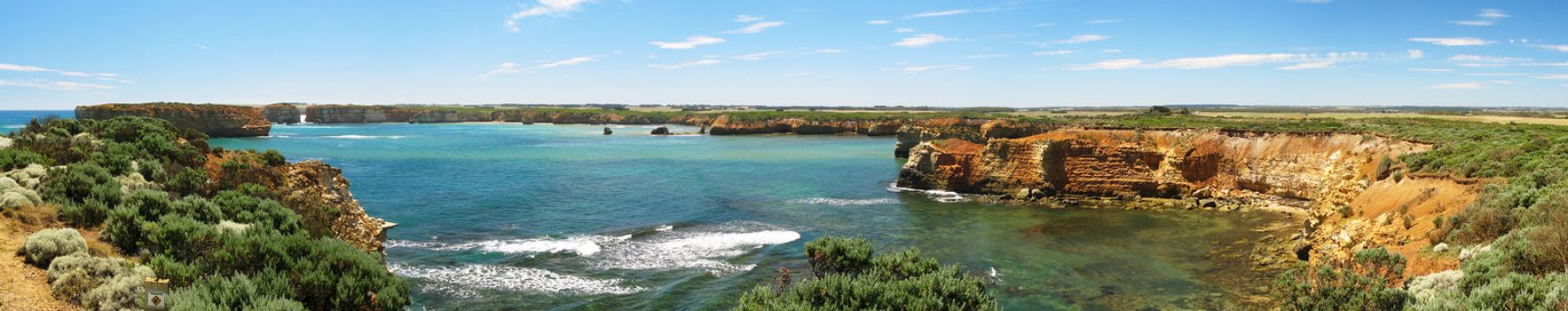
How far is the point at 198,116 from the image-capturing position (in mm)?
107125

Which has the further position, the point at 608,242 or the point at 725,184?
the point at 725,184

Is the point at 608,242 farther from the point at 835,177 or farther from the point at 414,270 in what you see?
the point at 835,177

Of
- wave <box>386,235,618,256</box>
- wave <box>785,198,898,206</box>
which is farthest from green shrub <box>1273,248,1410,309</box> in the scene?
wave <box>785,198,898,206</box>

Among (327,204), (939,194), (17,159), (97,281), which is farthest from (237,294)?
(939,194)

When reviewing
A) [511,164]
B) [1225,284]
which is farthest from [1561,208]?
[511,164]

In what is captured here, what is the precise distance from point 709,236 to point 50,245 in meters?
20.5

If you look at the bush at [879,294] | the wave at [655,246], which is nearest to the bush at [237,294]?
the bush at [879,294]

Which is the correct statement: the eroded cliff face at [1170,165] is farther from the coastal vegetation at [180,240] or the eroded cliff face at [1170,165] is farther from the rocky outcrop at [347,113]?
the rocky outcrop at [347,113]

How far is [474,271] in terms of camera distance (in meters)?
23.3

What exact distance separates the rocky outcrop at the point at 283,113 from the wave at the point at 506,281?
634 ft

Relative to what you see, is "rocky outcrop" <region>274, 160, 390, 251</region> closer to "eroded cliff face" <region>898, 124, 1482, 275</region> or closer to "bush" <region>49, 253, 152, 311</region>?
"bush" <region>49, 253, 152, 311</region>

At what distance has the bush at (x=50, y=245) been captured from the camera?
11508mm

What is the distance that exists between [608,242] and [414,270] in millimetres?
7053

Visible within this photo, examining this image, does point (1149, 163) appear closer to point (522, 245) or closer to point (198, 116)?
point (522, 245)
